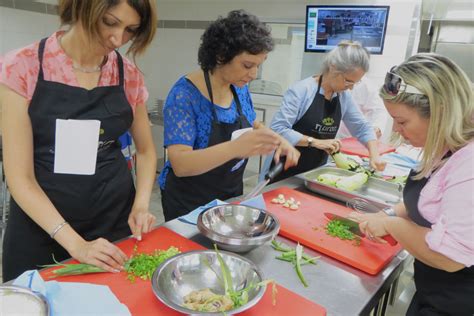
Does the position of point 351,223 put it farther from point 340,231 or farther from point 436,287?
point 436,287

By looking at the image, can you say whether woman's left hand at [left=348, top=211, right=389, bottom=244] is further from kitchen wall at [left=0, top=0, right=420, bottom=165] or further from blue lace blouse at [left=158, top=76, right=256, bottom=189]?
kitchen wall at [left=0, top=0, right=420, bottom=165]

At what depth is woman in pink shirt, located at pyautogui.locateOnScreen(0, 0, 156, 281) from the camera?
1126 mm

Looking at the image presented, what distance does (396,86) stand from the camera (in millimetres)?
1117

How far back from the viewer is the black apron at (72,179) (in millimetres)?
1198

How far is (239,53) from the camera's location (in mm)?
1586

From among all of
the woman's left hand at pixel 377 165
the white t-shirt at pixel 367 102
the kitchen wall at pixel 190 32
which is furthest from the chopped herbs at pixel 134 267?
the kitchen wall at pixel 190 32

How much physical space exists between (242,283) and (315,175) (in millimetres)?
1145

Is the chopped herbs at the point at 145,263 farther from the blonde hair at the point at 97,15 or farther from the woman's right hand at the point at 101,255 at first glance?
the blonde hair at the point at 97,15

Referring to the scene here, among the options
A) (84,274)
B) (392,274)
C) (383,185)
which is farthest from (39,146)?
(383,185)

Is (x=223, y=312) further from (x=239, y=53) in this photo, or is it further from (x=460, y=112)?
(x=239, y=53)

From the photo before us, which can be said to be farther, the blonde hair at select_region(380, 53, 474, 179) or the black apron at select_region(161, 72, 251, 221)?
the black apron at select_region(161, 72, 251, 221)

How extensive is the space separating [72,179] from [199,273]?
0.58 m

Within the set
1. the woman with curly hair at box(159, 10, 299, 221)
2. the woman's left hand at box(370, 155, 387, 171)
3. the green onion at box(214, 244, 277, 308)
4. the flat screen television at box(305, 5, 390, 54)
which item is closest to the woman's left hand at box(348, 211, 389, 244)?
the woman with curly hair at box(159, 10, 299, 221)

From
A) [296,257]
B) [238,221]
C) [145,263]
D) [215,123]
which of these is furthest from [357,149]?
[145,263]
